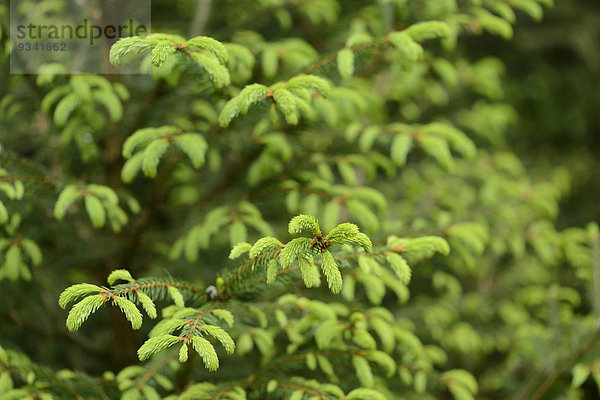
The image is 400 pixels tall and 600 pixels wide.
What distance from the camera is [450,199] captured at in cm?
305

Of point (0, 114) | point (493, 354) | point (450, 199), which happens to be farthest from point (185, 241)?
point (493, 354)

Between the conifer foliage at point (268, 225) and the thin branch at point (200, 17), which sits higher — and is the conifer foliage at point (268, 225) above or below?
below

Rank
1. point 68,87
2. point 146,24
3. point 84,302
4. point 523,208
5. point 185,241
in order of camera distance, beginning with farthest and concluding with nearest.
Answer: point 523,208, point 146,24, point 185,241, point 68,87, point 84,302

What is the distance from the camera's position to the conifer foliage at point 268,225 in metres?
1.63

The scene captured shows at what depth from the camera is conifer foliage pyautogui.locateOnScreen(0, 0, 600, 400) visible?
1631 millimetres

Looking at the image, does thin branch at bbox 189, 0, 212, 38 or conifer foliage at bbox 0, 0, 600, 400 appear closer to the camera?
conifer foliage at bbox 0, 0, 600, 400

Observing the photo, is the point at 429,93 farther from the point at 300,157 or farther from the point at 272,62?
the point at 272,62

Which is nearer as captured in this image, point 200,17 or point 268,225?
point 268,225

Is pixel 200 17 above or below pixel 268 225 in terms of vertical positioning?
above

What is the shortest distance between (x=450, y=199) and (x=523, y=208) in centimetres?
45

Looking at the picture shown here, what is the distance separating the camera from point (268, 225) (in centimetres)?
217

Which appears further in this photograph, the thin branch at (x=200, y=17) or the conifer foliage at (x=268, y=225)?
the thin branch at (x=200, y=17)

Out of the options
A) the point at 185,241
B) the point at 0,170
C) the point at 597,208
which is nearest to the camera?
the point at 0,170

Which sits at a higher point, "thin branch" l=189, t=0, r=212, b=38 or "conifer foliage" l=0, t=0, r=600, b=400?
"thin branch" l=189, t=0, r=212, b=38
